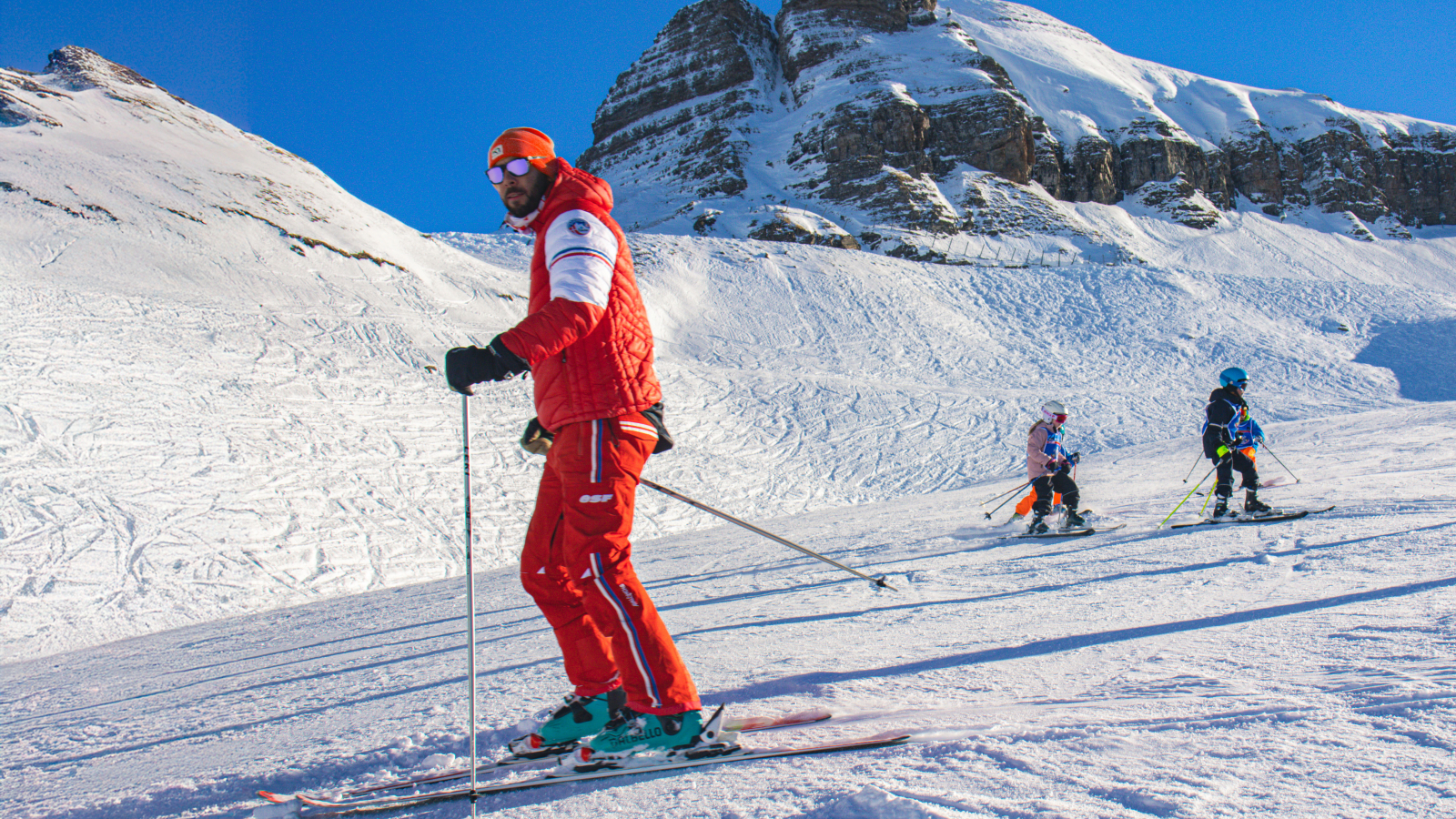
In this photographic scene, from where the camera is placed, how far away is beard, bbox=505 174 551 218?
2.54 meters

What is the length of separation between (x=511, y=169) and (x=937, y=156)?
73862mm

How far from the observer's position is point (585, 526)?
7.72 ft

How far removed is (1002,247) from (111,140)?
51.1m

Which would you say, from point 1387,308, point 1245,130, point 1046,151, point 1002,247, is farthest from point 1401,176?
point 1387,308

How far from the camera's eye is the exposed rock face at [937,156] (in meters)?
61.4

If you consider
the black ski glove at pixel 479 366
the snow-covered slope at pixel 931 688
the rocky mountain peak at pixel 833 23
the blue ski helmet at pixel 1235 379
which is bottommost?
the snow-covered slope at pixel 931 688

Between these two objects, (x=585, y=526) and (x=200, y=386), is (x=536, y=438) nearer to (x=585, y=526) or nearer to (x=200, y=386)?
(x=585, y=526)

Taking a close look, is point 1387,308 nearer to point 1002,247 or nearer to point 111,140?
point 1002,247

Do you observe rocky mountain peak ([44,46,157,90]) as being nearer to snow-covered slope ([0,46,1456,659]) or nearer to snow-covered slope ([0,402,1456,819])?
snow-covered slope ([0,46,1456,659])

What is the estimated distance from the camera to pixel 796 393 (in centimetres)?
1959

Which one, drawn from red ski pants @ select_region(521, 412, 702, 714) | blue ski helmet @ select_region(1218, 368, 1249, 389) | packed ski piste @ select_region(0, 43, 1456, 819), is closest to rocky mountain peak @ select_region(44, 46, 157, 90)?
packed ski piste @ select_region(0, 43, 1456, 819)

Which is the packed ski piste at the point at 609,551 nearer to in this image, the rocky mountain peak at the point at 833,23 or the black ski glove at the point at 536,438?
the black ski glove at the point at 536,438

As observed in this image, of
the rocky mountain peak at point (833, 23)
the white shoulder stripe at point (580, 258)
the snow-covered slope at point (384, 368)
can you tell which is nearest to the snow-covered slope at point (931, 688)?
the white shoulder stripe at point (580, 258)

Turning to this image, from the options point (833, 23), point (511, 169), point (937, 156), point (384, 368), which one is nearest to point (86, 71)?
point (384, 368)
